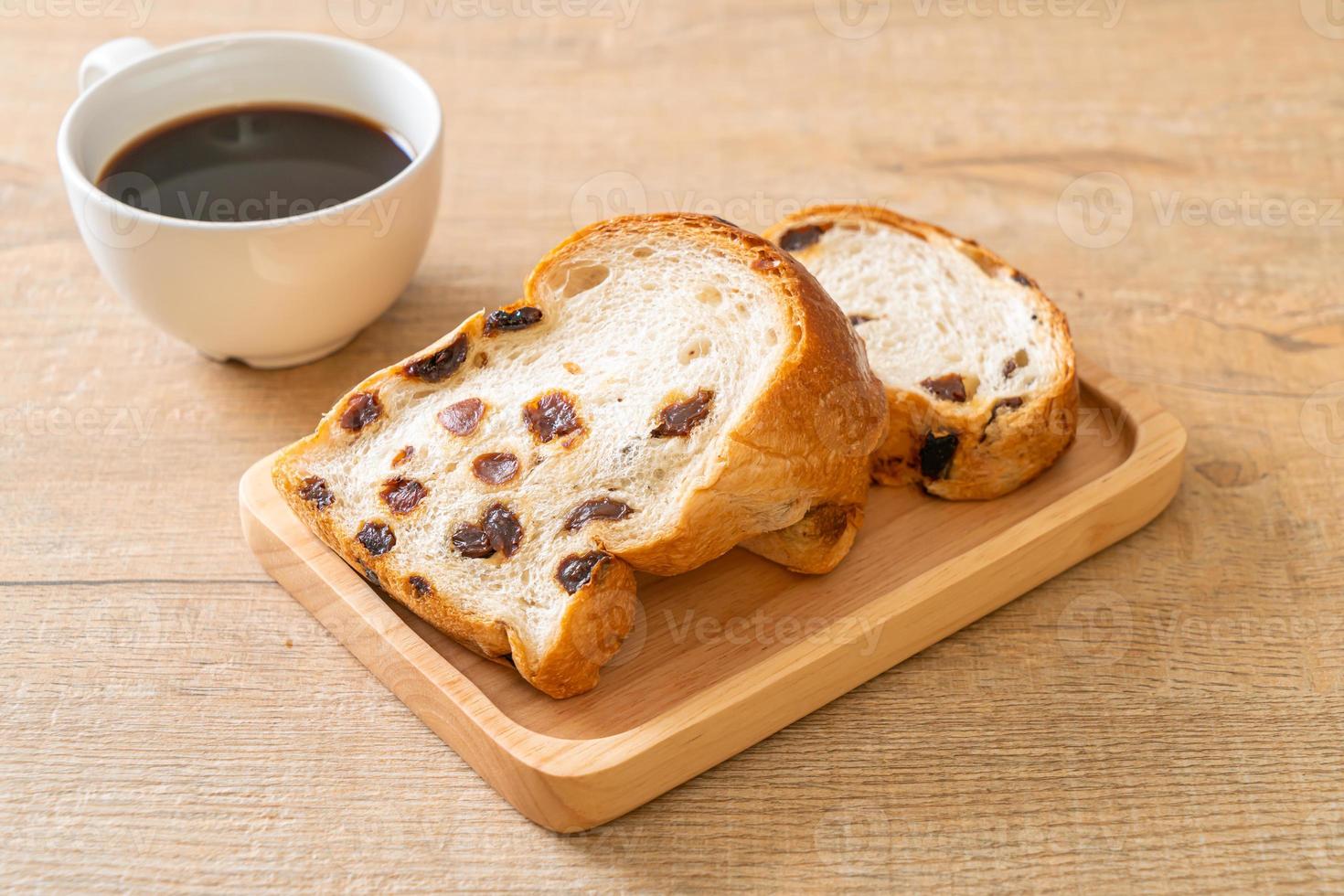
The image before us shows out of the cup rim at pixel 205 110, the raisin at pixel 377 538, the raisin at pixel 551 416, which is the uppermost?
the cup rim at pixel 205 110

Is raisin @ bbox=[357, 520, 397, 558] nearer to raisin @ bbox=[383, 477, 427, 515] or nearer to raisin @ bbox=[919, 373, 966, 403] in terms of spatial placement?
raisin @ bbox=[383, 477, 427, 515]

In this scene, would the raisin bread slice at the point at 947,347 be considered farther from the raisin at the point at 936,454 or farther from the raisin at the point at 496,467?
the raisin at the point at 496,467

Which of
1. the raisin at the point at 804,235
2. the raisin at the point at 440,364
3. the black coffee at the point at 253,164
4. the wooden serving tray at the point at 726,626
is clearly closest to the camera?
the wooden serving tray at the point at 726,626

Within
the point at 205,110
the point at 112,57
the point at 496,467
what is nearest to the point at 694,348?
the point at 496,467

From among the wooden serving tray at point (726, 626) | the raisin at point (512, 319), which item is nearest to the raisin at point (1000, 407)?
the wooden serving tray at point (726, 626)

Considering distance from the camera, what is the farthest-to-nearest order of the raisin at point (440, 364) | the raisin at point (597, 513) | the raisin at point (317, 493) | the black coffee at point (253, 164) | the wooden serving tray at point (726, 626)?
the black coffee at point (253, 164) → the raisin at point (440, 364) → the raisin at point (317, 493) → the raisin at point (597, 513) → the wooden serving tray at point (726, 626)

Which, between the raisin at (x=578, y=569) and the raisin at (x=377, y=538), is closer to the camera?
the raisin at (x=578, y=569)

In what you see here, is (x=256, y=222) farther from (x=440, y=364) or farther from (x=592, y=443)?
(x=592, y=443)
